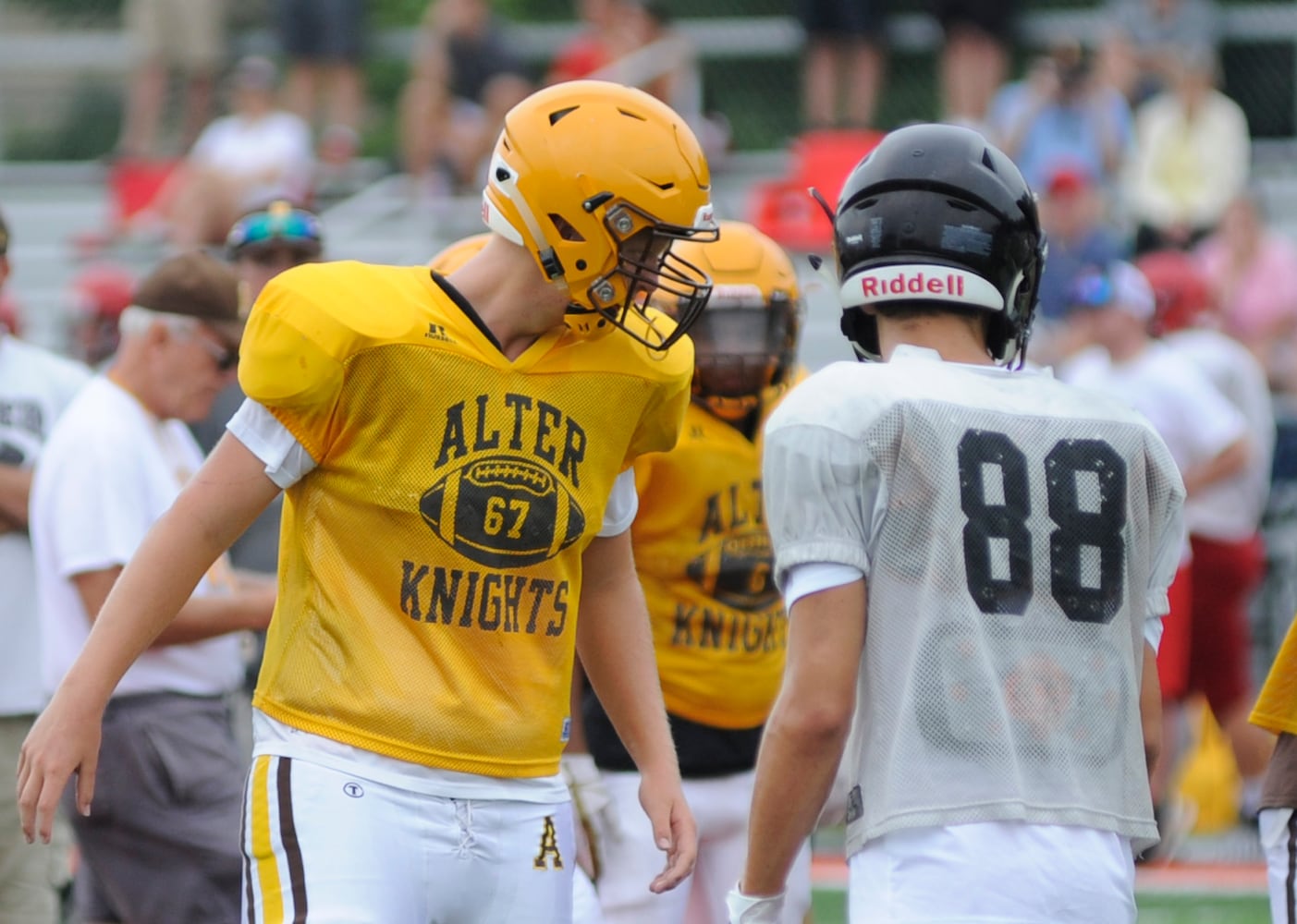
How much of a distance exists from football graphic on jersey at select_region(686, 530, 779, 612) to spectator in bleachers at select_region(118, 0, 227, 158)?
1021cm

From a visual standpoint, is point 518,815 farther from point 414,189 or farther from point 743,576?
point 414,189

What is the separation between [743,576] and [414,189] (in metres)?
8.90

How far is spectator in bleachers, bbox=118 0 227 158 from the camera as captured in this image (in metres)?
14.3

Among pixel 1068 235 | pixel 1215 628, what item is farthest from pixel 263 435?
pixel 1068 235

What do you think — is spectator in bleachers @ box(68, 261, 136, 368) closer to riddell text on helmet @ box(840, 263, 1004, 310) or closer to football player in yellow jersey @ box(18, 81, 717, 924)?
football player in yellow jersey @ box(18, 81, 717, 924)

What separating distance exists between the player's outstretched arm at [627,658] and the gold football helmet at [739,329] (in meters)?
1.16

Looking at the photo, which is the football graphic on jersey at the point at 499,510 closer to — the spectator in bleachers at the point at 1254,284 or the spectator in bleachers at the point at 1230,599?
the spectator in bleachers at the point at 1230,599

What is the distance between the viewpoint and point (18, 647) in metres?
5.39

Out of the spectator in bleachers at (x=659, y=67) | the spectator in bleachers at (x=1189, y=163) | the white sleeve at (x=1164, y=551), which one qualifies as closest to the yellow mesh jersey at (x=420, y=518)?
the white sleeve at (x=1164, y=551)

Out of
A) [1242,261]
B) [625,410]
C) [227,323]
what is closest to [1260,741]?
[1242,261]

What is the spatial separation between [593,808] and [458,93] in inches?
363

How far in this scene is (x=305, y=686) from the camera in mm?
3420

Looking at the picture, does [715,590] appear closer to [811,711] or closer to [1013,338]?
[1013,338]

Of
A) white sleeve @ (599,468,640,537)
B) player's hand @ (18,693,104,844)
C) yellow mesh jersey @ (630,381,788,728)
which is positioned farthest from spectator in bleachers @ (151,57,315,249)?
player's hand @ (18,693,104,844)
